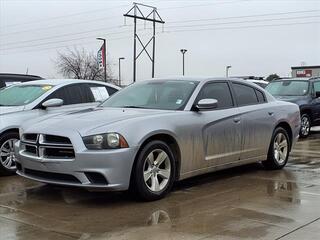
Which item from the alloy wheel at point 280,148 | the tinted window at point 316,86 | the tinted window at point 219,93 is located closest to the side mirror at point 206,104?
the tinted window at point 219,93

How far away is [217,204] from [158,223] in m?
1.05

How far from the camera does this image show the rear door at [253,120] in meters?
7.58

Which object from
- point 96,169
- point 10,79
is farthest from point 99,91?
point 96,169

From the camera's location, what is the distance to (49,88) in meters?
8.88

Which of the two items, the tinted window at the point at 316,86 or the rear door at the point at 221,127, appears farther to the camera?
the tinted window at the point at 316,86

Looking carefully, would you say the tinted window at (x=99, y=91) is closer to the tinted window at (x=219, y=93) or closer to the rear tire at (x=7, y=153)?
the rear tire at (x=7, y=153)

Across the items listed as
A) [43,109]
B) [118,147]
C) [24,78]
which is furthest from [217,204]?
[24,78]

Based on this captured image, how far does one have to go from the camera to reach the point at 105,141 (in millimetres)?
5766

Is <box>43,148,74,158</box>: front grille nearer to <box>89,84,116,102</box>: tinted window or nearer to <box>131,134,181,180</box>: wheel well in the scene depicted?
<box>131,134,181,180</box>: wheel well

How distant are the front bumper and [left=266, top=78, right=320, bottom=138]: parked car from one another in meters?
9.35

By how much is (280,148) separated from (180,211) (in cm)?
330

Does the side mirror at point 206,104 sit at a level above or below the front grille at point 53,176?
above

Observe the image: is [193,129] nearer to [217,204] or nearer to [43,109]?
[217,204]

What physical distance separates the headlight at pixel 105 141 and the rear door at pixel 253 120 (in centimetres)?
234
